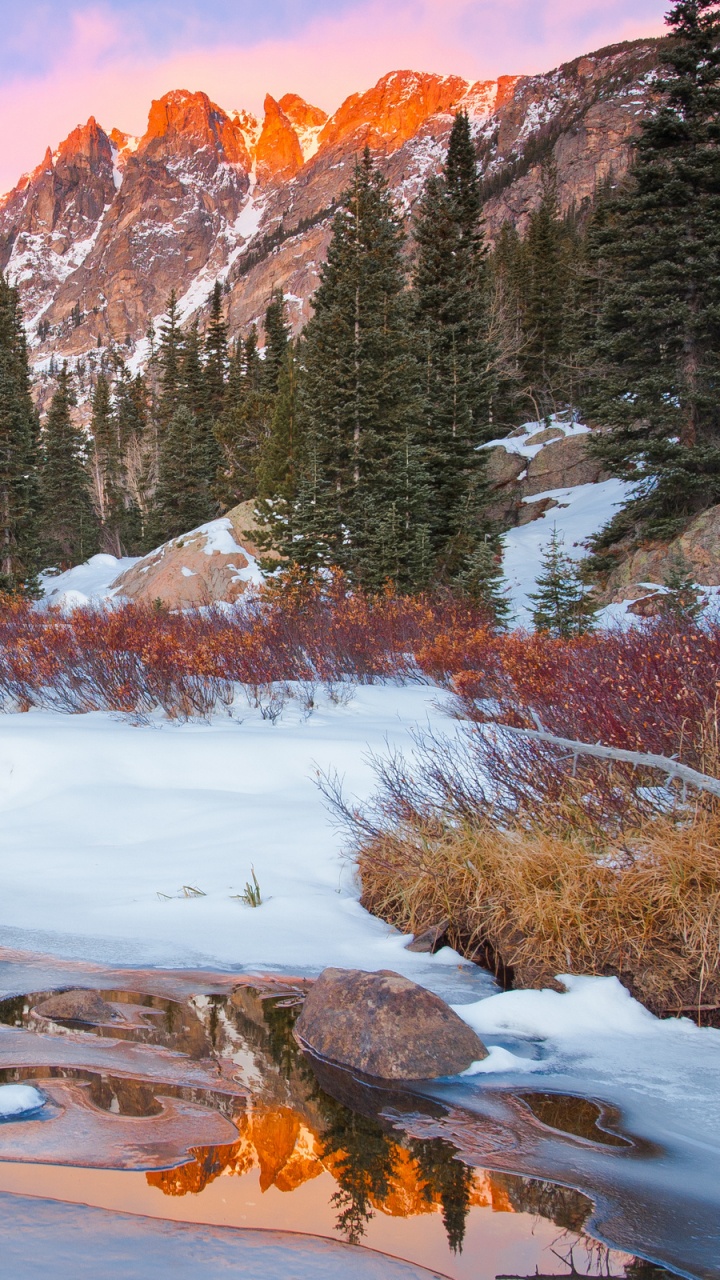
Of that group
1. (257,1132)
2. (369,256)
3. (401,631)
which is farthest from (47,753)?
(369,256)

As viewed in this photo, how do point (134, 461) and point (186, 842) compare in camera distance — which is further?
point (134, 461)

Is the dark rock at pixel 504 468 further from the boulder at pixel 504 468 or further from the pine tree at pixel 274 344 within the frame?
the pine tree at pixel 274 344

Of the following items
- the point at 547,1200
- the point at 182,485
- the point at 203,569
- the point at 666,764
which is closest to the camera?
the point at 547,1200

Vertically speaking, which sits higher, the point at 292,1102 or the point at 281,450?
the point at 281,450

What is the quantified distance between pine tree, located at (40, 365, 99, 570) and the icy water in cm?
3655

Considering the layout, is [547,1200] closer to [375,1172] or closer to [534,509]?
[375,1172]

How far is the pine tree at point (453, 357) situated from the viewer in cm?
2109

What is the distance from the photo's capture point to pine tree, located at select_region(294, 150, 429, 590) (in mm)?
17891

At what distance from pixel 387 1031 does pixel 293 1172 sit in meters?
0.84

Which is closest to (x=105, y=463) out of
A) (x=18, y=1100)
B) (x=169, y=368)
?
(x=169, y=368)

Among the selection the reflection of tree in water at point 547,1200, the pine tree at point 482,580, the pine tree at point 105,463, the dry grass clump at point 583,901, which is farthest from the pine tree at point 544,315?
the reflection of tree in water at point 547,1200

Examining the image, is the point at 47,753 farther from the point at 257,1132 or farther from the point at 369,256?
the point at 369,256

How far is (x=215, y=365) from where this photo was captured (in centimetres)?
4034

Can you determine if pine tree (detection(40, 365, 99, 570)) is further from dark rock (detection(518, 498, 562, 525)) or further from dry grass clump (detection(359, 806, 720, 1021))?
dry grass clump (detection(359, 806, 720, 1021))
